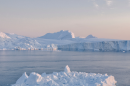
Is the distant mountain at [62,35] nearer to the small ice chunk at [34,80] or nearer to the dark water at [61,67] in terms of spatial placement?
the dark water at [61,67]

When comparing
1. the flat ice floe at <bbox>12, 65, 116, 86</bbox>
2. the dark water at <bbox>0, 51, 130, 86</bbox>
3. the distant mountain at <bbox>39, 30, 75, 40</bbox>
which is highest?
the distant mountain at <bbox>39, 30, 75, 40</bbox>

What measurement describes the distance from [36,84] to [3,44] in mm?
57327

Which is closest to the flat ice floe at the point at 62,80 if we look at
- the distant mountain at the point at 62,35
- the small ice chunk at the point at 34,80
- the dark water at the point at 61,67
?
the small ice chunk at the point at 34,80

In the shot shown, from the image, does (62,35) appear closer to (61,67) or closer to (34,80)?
(61,67)

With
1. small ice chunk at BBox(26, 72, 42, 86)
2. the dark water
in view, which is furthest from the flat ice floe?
the dark water

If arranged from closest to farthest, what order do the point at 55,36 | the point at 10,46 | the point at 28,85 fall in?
the point at 28,85 → the point at 10,46 → the point at 55,36

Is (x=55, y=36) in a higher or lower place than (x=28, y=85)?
higher

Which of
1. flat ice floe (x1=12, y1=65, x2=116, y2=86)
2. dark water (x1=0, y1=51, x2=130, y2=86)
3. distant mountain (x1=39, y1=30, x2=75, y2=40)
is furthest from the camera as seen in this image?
distant mountain (x1=39, y1=30, x2=75, y2=40)

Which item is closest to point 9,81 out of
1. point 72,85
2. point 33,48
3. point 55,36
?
point 72,85

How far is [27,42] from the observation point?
63.3 m

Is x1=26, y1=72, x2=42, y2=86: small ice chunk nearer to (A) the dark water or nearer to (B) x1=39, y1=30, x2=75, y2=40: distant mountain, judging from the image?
(A) the dark water

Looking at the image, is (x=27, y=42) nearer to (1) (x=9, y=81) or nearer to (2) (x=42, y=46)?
(2) (x=42, y=46)

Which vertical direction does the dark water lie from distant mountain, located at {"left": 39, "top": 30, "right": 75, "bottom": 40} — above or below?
below

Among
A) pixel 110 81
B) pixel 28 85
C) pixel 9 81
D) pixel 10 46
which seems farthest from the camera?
pixel 10 46
